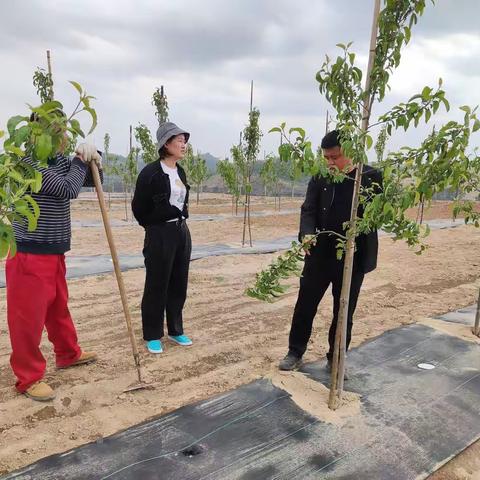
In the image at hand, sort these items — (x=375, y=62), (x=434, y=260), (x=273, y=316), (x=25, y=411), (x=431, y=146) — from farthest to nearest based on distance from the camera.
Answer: (x=434, y=260)
(x=273, y=316)
(x=25, y=411)
(x=375, y=62)
(x=431, y=146)

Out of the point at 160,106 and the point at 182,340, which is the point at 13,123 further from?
the point at 160,106

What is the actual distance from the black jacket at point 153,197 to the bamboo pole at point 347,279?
63.9 inches

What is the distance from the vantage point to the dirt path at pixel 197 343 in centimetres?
272

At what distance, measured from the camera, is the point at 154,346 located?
12.8 ft

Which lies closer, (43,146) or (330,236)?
(43,146)

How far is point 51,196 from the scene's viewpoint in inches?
115

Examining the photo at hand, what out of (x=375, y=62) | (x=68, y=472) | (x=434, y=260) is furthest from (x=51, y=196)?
(x=434, y=260)

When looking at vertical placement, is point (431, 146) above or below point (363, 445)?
above

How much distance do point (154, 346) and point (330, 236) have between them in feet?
6.05

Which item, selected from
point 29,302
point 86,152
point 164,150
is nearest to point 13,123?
point 86,152

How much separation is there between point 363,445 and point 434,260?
6707 mm

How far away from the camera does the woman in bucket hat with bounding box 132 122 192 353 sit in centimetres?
364

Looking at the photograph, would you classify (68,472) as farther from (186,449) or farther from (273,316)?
(273,316)

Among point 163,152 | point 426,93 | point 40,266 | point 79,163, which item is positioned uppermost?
point 426,93
